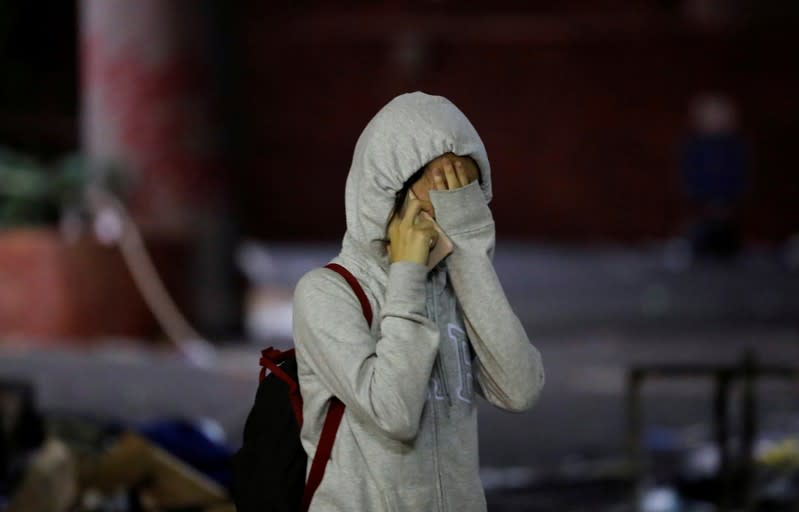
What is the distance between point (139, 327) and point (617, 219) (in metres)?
12.5

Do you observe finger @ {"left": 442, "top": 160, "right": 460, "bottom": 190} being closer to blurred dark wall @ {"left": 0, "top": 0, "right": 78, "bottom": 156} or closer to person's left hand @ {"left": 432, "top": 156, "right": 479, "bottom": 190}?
person's left hand @ {"left": 432, "top": 156, "right": 479, "bottom": 190}

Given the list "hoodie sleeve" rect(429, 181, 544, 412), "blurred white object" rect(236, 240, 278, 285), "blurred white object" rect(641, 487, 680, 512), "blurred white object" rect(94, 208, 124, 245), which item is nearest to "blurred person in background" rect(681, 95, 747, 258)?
"blurred white object" rect(236, 240, 278, 285)

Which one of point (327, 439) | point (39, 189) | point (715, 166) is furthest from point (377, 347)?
point (715, 166)

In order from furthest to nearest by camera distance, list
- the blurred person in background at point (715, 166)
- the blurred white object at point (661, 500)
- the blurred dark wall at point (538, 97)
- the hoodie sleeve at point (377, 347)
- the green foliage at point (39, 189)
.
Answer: the blurred dark wall at point (538, 97) < the blurred person in background at point (715, 166) < the green foliage at point (39, 189) < the blurred white object at point (661, 500) < the hoodie sleeve at point (377, 347)

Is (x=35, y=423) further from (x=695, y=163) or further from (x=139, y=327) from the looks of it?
(x=695, y=163)

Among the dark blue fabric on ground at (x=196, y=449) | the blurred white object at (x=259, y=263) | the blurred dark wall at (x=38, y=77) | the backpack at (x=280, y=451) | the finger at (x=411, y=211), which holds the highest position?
the blurred dark wall at (x=38, y=77)

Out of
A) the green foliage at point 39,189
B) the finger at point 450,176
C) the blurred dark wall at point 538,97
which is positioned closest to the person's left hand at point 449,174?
the finger at point 450,176

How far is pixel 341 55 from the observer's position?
25.2m

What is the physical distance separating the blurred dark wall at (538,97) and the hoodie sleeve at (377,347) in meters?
20.7

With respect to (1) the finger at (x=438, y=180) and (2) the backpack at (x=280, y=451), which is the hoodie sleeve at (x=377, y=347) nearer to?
(2) the backpack at (x=280, y=451)

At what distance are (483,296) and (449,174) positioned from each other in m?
0.27

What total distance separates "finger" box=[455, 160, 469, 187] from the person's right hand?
3.4 inches

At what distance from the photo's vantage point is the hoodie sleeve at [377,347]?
336cm

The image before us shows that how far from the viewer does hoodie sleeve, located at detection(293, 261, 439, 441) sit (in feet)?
11.0
